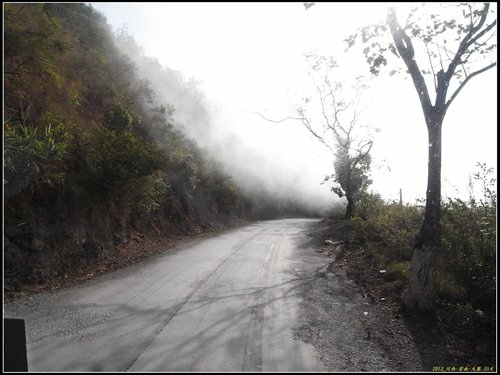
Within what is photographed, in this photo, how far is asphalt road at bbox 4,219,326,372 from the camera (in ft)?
15.3

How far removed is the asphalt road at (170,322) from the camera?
15.3ft

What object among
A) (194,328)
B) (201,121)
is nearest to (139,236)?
(194,328)

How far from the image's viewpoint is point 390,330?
6.21 m

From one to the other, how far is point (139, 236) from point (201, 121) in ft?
63.0

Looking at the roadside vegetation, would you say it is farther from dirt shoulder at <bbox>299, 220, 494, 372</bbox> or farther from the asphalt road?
the asphalt road

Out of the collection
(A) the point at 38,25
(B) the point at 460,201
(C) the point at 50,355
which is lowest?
(C) the point at 50,355

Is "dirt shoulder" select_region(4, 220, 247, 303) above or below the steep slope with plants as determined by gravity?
below

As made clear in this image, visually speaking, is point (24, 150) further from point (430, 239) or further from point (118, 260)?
point (430, 239)

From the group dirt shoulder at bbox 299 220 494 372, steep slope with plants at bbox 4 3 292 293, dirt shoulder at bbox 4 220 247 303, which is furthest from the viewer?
steep slope with plants at bbox 4 3 292 293

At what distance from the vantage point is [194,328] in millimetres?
5746

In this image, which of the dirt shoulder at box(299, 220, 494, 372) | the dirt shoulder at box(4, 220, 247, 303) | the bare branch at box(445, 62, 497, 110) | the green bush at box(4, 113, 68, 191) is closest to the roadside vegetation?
the dirt shoulder at box(299, 220, 494, 372)

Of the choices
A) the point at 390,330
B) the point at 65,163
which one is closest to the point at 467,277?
the point at 390,330

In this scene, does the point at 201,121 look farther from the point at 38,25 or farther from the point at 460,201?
the point at 460,201

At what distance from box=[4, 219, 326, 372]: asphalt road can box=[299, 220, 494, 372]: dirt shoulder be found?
17.3 inches
